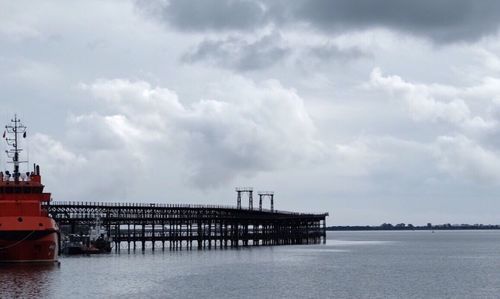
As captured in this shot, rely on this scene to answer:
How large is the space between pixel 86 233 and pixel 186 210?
2190 centimetres

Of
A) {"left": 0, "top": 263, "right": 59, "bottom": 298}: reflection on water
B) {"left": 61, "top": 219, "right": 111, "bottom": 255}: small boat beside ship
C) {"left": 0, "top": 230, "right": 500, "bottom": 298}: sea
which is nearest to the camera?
{"left": 0, "top": 263, "right": 59, "bottom": 298}: reflection on water

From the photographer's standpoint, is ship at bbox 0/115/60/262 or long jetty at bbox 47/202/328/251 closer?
ship at bbox 0/115/60/262

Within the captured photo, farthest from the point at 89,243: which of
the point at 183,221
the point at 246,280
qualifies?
the point at 246,280

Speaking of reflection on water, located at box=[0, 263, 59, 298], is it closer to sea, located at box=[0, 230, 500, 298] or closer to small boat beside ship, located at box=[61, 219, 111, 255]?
sea, located at box=[0, 230, 500, 298]

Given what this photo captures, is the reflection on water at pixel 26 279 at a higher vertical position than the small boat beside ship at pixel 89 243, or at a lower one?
lower

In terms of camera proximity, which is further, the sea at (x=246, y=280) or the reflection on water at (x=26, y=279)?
the sea at (x=246, y=280)

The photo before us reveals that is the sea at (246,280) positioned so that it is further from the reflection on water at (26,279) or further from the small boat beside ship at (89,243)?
the small boat beside ship at (89,243)

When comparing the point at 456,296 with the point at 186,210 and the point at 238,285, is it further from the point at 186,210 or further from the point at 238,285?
the point at 186,210

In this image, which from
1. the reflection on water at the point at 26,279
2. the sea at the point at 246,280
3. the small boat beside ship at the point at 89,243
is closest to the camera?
the reflection on water at the point at 26,279

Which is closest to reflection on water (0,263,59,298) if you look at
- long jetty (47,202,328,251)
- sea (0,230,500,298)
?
sea (0,230,500,298)

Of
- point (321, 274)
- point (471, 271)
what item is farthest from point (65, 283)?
point (471, 271)

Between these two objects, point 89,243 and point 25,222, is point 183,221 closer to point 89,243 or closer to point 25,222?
point 89,243

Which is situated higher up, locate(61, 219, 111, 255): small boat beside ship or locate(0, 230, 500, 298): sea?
locate(61, 219, 111, 255): small boat beside ship

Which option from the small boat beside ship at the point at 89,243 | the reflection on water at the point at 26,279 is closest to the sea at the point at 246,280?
the reflection on water at the point at 26,279
